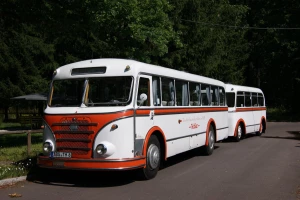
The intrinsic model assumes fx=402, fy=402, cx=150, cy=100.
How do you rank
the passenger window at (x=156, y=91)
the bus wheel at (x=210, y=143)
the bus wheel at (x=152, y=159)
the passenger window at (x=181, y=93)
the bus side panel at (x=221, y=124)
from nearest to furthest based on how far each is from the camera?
the bus wheel at (x=152, y=159)
the passenger window at (x=156, y=91)
the passenger window at (x=181, y=93)
the bus wheel at (x=210, y=143)
the bus side panel at (x=221, y=124)

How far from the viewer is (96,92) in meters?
9.09

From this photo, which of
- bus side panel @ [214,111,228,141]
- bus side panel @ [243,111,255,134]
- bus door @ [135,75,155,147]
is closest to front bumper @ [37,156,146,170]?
bus door @ [135,75,155,147]

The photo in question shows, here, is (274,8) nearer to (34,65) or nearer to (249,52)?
(249,52)

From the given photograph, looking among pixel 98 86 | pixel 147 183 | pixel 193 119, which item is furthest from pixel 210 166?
pixel 98 86

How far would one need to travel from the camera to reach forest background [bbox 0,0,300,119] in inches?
645

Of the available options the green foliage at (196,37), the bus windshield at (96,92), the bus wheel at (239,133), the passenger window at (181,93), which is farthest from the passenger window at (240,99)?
the bus windshield at (96,92)

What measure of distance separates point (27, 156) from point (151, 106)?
465cm

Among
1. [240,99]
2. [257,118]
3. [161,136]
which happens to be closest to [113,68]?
[161,136]

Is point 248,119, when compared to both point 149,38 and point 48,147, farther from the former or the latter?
point 48,147

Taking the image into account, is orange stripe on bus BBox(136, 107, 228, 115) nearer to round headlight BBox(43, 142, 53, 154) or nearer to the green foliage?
round headlight BBox(43, 142, 53, 154)

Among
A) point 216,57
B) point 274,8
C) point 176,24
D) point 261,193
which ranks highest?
point 274,8

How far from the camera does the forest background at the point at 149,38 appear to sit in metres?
16.4

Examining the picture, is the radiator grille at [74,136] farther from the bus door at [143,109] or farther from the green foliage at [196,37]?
the green foliage at [196,37]

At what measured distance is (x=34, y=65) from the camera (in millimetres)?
37156
